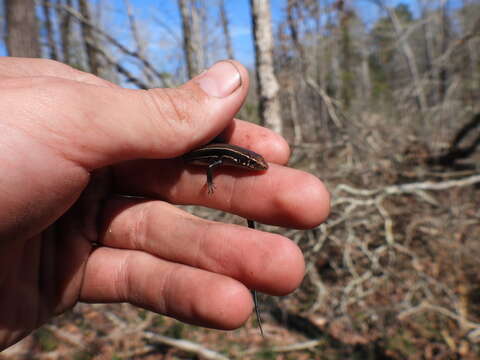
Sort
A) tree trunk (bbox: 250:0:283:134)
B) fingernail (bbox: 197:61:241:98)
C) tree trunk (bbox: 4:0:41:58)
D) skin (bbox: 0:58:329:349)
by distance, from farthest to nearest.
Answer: tree trunk (bbox: 4:0:41:58) < tree trunk (bbox: 250:0:283:134) < fingernail (bbox: 197:61:241:98) < skin (bbox: 0:58:329:349)

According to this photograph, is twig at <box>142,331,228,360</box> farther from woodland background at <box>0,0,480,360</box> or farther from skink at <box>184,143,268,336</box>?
skink at <box>184,143,268,336</box>

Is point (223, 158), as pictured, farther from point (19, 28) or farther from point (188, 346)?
point (19, 28)

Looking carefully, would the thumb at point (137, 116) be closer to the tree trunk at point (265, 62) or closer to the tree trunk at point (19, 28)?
the tree trunk at point (265, 62)

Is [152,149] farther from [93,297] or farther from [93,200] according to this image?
[93,297]

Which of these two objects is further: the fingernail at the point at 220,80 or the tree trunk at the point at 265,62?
the tree trunk at the point at 265,62

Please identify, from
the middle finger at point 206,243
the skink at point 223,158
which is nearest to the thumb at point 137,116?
the skink at point 223,158

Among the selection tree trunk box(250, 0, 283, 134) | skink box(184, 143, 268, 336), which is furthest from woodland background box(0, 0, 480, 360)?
skink box(184, 143, 268, 336)

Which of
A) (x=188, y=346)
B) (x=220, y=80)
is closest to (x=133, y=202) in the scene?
(x=220, y=80)
